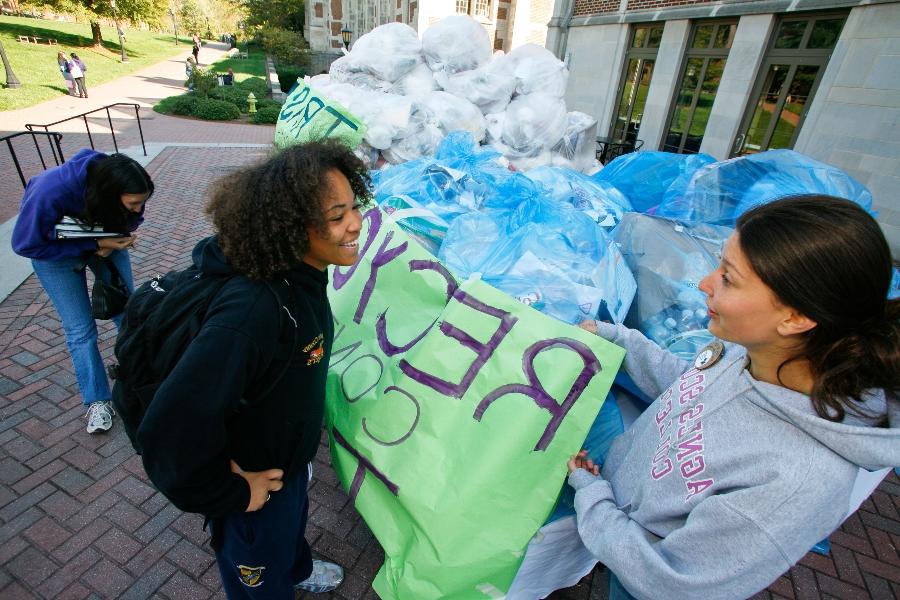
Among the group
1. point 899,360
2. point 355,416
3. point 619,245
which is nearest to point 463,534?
point 355,416

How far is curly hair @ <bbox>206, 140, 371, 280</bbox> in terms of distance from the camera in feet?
3.61

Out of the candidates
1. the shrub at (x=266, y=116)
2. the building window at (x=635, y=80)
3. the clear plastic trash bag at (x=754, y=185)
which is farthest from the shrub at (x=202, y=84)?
the clear plastic trash bag at (x=754, y=185)

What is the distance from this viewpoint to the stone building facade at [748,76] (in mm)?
5906

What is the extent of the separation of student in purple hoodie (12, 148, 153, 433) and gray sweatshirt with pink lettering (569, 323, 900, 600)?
8.15ft

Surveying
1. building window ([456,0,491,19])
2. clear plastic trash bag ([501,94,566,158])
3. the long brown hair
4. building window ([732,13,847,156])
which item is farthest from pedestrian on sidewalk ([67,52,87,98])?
the long brown hair

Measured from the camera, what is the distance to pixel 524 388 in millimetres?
1508

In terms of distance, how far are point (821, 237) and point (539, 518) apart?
1.05 metres

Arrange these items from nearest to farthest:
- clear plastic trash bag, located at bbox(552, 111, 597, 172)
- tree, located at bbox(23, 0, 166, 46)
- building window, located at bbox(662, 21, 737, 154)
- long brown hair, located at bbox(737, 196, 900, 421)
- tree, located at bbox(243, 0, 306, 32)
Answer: long brown hair, located at bbox(737, 196, 900, 421) < clear plastic trash bag, located at bbox(552, 111, 597, 172) < building window, located at bbox(662, 21, 737, 154) < tree, located at bbox(23, 0, 166, 46) < tree, located at bbox(243, 0, 306, 32)

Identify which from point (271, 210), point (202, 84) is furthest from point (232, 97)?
point (271, 210)

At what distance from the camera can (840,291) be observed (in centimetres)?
90

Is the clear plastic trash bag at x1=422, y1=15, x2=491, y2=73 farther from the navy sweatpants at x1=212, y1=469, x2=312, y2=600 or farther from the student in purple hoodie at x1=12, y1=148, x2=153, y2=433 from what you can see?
the navy sweatpants at x1=212, y1=469, x2=312, y2=600

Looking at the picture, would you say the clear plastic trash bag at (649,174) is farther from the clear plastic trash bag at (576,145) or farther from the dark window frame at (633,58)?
the dark window frame at (633,58)

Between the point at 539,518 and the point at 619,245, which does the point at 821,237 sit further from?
the point at 619,245

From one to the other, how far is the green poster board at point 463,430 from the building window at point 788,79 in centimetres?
753
